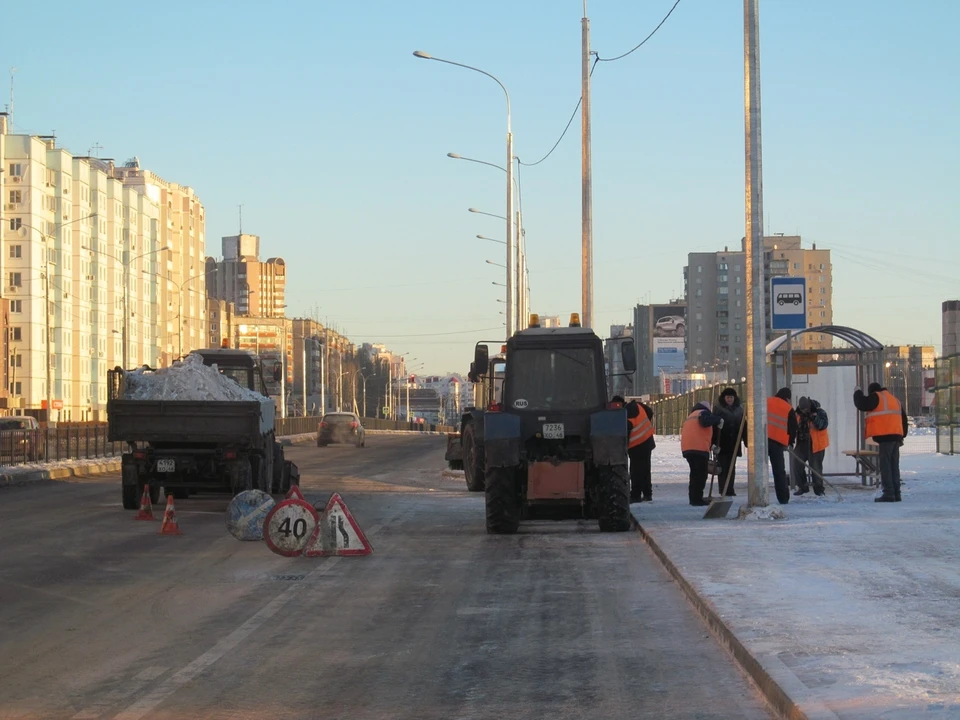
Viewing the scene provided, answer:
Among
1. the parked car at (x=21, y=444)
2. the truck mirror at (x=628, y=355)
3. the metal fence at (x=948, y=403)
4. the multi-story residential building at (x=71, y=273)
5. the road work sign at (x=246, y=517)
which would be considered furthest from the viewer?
the multi-story residential building at (x=71, y=273)

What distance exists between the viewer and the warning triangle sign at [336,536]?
47.8 feet

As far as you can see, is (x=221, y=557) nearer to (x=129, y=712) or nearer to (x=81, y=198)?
(x=129, y=712)

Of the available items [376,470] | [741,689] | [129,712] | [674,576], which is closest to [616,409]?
[674,576]

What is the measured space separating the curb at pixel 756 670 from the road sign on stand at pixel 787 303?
6545 mm

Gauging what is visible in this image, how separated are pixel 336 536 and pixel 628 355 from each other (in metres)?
5.29

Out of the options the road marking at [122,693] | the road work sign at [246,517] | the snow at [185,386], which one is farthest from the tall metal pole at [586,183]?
the road marking at [122,693]

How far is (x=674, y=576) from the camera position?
40.9ft

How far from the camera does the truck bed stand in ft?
69.1

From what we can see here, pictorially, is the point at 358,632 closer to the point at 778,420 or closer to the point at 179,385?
the point at 778,420

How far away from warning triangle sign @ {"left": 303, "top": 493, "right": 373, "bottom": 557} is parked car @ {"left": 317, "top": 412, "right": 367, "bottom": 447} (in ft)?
144

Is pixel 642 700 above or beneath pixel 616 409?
beneath

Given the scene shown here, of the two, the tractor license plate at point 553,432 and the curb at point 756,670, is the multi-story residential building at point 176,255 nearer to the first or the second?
the tractor license plate at point 553,432

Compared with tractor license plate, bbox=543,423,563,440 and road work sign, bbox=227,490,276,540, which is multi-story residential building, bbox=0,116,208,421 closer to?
tractor license plate, bbox=543,423,563,440

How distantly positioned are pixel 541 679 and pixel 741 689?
46.7 inches
